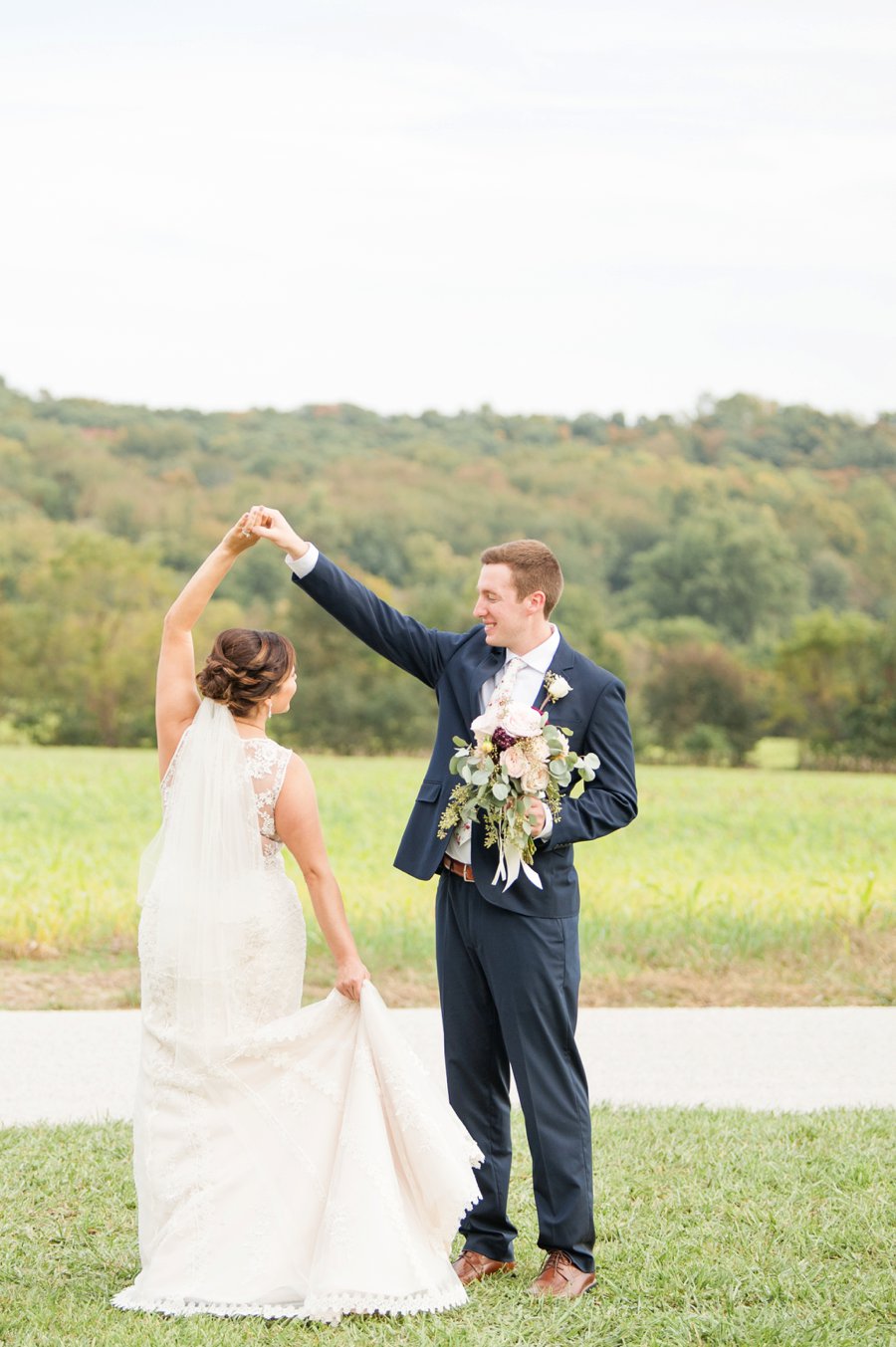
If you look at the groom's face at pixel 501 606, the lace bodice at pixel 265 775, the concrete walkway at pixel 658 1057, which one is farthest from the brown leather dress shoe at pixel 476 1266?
the concrete walkway at pixel 658 1057

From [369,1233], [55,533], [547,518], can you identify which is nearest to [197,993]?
[369,1233]

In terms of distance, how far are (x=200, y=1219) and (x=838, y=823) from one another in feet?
50.6

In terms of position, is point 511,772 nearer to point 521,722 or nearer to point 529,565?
point 521,722

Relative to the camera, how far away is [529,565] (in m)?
4.50

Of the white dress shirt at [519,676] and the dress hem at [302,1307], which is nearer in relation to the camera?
the dress hem at [302,1307]

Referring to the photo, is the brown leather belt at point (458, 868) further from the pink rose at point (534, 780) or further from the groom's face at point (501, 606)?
the groom's face at point (501, 606)

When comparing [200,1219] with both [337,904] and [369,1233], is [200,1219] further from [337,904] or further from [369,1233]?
[337,904]

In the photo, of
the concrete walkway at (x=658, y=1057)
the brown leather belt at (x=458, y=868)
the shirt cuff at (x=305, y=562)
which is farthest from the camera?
the concrete walkway at (x=658, y=1057)

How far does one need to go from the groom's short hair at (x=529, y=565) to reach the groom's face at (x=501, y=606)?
2 cm

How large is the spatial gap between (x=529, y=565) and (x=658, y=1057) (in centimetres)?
415

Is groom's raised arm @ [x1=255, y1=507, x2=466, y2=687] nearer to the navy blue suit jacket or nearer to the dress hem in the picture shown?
the navy blue suit jacket

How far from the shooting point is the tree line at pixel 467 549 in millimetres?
29828

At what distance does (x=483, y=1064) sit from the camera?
4.74 m

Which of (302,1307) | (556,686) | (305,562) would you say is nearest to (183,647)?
(305,562)
